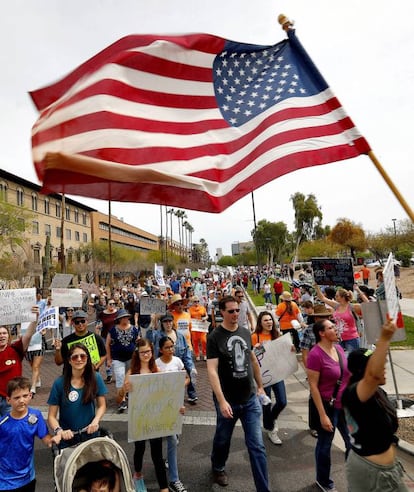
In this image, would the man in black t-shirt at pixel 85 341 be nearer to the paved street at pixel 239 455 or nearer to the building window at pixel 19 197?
the paved street at pixel 239 455

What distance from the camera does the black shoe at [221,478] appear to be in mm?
3891

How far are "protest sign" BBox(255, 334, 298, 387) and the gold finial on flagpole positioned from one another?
3728 mm

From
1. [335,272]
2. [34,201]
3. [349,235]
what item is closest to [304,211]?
[349,235]

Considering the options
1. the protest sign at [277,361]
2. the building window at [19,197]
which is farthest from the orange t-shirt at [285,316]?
the building window at [19,197]

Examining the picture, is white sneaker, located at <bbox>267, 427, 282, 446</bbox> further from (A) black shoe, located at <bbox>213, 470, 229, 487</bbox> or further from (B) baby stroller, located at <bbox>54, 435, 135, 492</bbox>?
(B) baby stroller, located at <bbox>54, 435, 135, 492</bbox>

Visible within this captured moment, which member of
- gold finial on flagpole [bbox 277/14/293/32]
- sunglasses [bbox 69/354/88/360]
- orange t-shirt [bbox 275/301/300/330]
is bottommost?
orange t-shirt [bbox 275/301/300/330]

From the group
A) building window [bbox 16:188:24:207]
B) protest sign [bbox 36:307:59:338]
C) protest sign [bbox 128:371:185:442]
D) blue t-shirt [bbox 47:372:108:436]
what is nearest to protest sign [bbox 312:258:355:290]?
protest sign [bbox 128:371:185:442]

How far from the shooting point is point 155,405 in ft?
12.2

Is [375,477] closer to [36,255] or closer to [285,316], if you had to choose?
[285,316]

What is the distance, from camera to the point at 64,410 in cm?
340

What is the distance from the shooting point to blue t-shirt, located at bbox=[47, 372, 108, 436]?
338 centimetres

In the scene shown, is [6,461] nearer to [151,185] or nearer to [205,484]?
[205,484]

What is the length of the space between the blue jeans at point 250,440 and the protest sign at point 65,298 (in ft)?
16.1

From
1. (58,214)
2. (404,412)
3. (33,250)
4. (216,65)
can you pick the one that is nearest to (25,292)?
(216,65)
